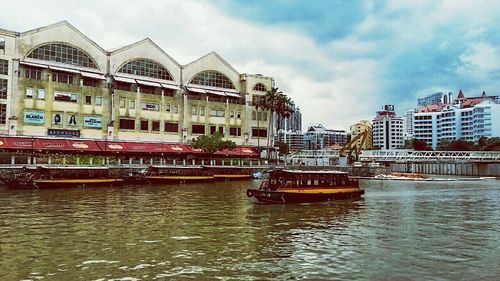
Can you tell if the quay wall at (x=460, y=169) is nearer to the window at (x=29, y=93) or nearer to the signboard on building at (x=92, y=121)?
the signboard on building at (x=92, y=121)

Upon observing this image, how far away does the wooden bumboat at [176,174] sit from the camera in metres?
65.8

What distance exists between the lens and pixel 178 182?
223 feet

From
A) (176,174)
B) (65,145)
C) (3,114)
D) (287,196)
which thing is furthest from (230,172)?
(287,196)

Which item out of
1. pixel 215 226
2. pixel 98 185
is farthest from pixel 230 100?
pixel 215 226

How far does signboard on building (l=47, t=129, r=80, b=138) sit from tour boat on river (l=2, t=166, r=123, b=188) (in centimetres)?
1474

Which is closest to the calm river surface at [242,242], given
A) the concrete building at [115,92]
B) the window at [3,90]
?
the window at [3,90]

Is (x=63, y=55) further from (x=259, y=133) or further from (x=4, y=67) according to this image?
(x=259, y=133)

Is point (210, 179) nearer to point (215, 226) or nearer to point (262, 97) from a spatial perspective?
point (262, 97)

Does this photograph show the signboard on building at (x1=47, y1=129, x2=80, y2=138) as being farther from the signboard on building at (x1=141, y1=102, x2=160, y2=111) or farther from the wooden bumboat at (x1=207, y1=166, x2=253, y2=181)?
the wooden bumboat at (x1=207, y1=166, x2=253, y2=181)

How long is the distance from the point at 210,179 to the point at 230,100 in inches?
1057

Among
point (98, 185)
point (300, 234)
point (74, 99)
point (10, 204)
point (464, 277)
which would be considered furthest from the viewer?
point (74, 99)

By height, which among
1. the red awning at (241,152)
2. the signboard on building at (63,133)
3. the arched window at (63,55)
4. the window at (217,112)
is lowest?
the red awning at (241,152)

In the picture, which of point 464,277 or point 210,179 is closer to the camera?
point 464,277

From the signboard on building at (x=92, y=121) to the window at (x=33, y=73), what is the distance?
30.5ft
